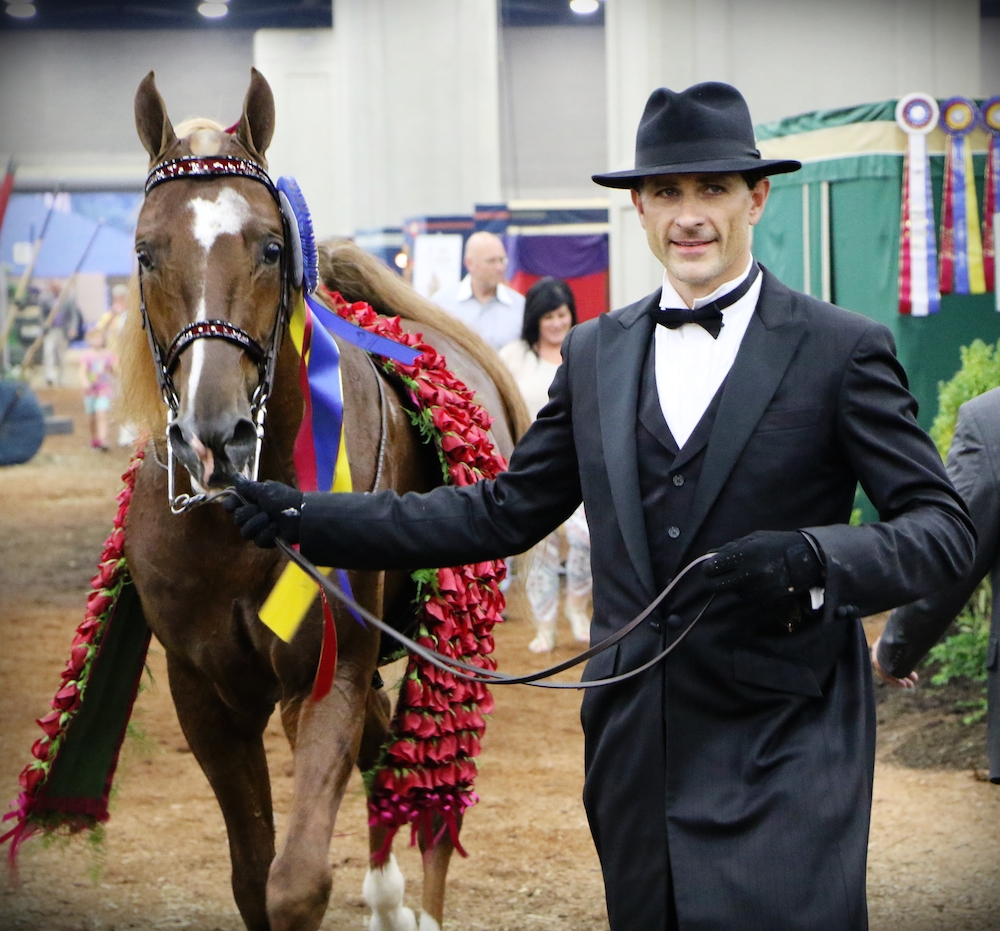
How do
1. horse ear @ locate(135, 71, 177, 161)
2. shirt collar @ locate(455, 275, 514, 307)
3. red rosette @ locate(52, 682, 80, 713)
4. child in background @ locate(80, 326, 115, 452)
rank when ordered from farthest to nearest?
child in background @ locate(80, 326, 115, 452) → shirt collar @ locate(455, 275, 514, 307) → red rosette @ locate(52, 682, 80, 713) → horse ear @ locate(135, 71, 177, 161)

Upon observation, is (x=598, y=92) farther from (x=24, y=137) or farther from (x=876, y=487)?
(x=876, y=487)

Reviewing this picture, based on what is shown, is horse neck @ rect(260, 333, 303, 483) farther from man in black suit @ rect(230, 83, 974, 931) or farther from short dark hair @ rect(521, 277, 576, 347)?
short dark hair @ rect(521, 277, 576, 347)

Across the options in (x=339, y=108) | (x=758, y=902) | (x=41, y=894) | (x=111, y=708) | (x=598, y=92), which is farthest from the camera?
(x=598, y=92)

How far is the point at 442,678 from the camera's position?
3463 mm

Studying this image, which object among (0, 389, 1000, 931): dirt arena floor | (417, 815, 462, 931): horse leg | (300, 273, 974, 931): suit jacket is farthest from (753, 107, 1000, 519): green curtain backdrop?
(300, 273, 974, 931): suit jacket

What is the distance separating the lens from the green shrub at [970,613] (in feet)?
18.7

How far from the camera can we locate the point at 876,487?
202cm

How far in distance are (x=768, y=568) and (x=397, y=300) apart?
3.07m

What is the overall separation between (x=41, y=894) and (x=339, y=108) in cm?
1507

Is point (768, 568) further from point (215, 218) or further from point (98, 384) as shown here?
point (98, 384)

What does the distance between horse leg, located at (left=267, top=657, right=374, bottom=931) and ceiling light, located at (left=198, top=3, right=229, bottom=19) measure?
1815 centimetres

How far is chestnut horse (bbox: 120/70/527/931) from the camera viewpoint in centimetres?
259

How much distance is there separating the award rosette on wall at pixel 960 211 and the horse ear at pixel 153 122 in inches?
267

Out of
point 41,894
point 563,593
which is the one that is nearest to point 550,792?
point 41,894
